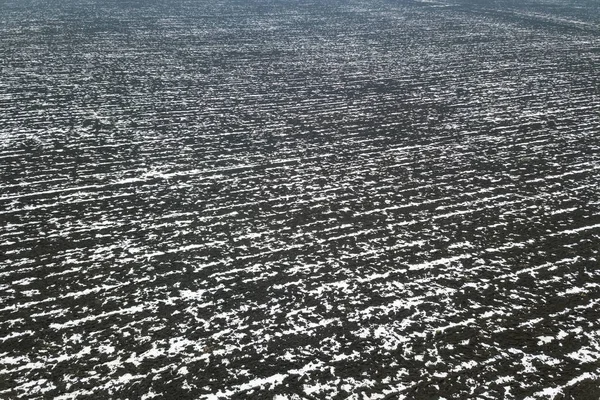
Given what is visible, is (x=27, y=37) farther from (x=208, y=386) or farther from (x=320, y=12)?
(x=208, y=386)

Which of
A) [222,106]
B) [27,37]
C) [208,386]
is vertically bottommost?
[208,386]

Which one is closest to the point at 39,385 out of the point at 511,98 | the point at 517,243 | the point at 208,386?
the point at 208,386

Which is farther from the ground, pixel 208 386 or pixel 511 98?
pixel 511 98

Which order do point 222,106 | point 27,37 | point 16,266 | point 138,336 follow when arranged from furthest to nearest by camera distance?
point 27,37
point 222,106
point 16,266
point 138,336

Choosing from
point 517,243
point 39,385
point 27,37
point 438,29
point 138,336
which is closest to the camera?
point 39,385

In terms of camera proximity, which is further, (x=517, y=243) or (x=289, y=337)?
(x=517, y=243)

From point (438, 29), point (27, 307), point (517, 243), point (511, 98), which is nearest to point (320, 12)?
point (438, 29)
